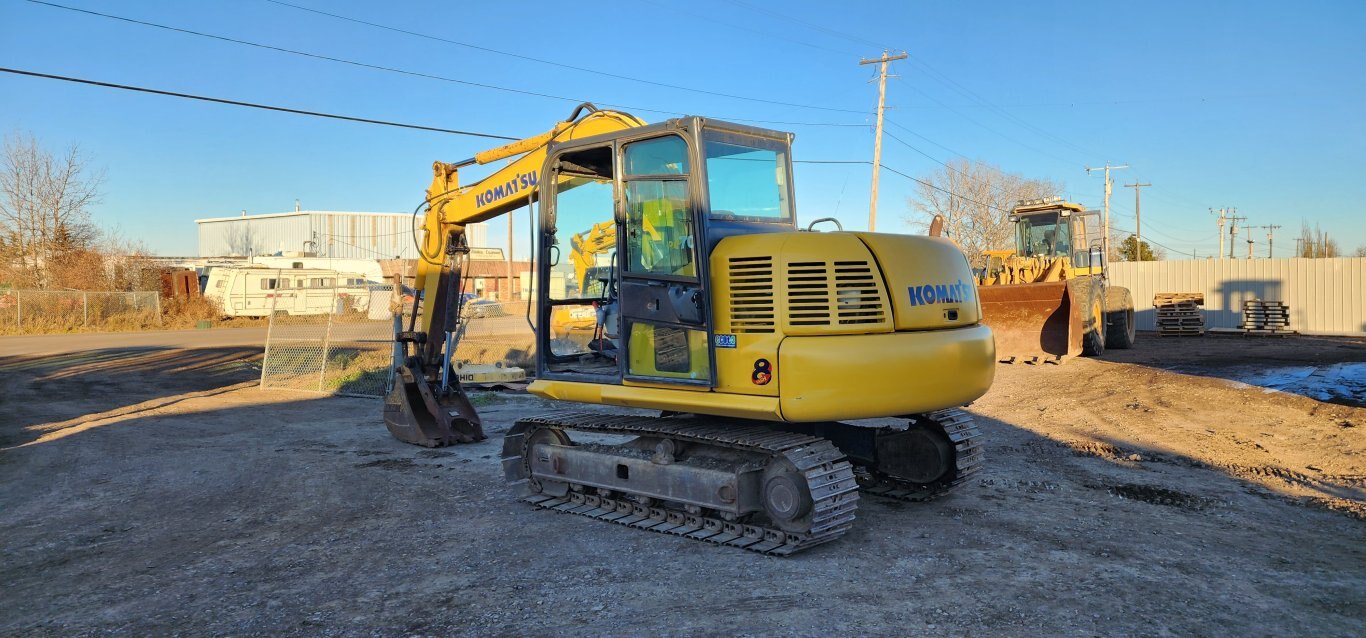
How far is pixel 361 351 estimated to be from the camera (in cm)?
2109

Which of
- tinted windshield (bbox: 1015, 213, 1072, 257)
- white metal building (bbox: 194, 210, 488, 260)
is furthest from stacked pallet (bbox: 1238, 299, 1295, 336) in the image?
white metal building (bbox: 194, 210, 488, 260)

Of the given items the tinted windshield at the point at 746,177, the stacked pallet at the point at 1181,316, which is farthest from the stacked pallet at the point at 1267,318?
the tinted windshield at the point at 746,177

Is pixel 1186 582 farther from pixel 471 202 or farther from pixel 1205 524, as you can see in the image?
pixel 471 202

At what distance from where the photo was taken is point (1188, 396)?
11.6 metres

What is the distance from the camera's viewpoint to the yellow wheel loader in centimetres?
1567

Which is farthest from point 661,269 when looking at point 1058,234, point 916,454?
point 1058,234

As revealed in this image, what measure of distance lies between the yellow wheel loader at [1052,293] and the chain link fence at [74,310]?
2936 centimetres

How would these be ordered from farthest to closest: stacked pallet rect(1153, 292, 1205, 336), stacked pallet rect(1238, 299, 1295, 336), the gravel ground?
stacked pallet rect(1238, 299, 1295, 336) < stacked pallet rect(1153, 292, 1205, 336) < the gravel ground

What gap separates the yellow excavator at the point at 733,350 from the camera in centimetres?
547

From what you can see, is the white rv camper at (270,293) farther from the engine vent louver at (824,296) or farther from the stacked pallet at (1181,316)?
the engine vent louver at (824,296)

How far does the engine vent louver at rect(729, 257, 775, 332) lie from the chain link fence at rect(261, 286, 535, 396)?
5.20m

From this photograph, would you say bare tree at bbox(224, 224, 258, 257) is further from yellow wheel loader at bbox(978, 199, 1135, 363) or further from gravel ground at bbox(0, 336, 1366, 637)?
gravel ground at bbox(0, 336, 1366, 637)

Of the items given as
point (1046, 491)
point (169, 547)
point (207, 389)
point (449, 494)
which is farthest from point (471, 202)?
point (207, 389)

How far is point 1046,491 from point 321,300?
3483cm
